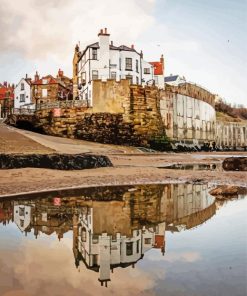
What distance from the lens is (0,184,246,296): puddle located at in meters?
3.18

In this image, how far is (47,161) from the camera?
15.1 meters

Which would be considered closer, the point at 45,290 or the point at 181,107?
the point at 45,290

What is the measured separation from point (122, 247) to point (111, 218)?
1.83 meters

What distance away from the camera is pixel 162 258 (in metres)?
3.98

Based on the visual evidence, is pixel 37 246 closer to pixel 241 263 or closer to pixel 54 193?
pixel 241 263

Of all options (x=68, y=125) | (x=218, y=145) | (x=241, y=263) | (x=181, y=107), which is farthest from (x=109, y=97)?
(x=241, y=263)

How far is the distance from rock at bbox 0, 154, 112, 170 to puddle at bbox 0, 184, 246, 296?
21.0 ft

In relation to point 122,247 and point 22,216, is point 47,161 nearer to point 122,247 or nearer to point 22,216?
point 22,216

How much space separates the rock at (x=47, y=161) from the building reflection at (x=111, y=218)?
541cm

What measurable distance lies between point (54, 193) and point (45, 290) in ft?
21.4

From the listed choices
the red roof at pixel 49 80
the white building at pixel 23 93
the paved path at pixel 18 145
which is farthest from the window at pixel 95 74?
the white building at pixel 23 93

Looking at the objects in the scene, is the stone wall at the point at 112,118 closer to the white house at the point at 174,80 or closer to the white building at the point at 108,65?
the white building at the point at 108,65

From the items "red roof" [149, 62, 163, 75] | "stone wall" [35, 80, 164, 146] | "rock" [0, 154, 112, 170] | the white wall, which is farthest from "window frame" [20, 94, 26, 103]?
"rock" [0, 154, 112, 170]

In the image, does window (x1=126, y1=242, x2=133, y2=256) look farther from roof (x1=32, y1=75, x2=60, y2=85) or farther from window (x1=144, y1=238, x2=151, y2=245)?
roof (x1=32, y1=75, x2=60, y2=85)
